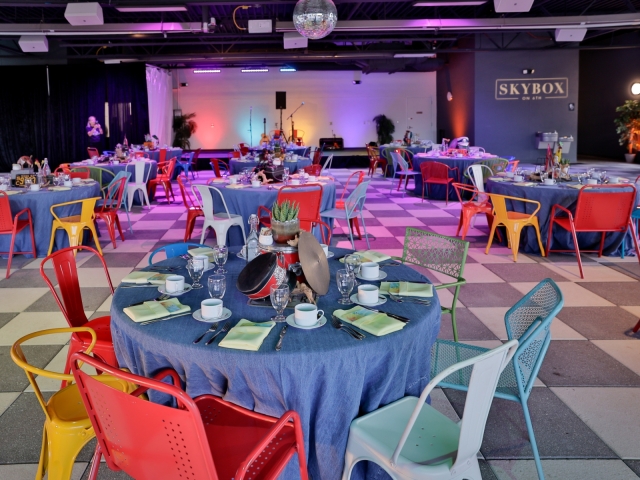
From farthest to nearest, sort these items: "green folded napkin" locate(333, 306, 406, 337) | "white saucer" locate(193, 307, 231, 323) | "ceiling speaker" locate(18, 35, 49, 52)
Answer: "ceiling speaker" locate(18, 35, 49, 52), "white saucer" locate(193, 307, 231, 323), "green folded napkin" locate(333, 306, 406, 337)

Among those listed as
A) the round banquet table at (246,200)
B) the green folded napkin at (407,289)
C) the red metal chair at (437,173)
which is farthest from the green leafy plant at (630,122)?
the green folded napkin at (407,289)

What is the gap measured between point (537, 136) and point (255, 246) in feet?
51.2

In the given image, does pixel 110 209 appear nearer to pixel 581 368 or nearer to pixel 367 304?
pixel 367 304

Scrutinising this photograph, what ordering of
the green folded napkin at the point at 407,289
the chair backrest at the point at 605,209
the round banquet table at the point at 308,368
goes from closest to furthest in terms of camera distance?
1. the round banquet table at the point at 308,368
2. the green folded napkin at the point at 407,289
3. the chair backrest at the point at 605,209

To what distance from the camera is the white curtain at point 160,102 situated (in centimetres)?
1742

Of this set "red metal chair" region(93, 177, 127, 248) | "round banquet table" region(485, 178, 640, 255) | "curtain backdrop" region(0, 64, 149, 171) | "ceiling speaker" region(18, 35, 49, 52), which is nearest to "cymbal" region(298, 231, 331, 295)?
"round banquet table" region(485, 178, 640, 255)

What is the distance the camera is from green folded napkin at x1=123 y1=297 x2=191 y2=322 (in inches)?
87.4

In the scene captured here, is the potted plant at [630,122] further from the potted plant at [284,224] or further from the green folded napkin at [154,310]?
the green folded napkin at [154,310]

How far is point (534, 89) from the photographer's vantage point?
16.7 m

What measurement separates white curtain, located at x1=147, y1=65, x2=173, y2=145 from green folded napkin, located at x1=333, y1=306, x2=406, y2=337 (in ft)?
53.3

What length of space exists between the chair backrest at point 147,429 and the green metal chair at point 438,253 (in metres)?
1.94

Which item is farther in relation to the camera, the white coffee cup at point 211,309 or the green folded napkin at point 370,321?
the white coffee cup at point 211,309

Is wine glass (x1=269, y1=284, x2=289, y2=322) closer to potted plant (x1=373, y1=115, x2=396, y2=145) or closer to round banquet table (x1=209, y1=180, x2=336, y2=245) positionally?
round banquet table (x1=209, y1=180, x2=336, y2=245)

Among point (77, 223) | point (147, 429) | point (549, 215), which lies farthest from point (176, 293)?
point (549, 215)
